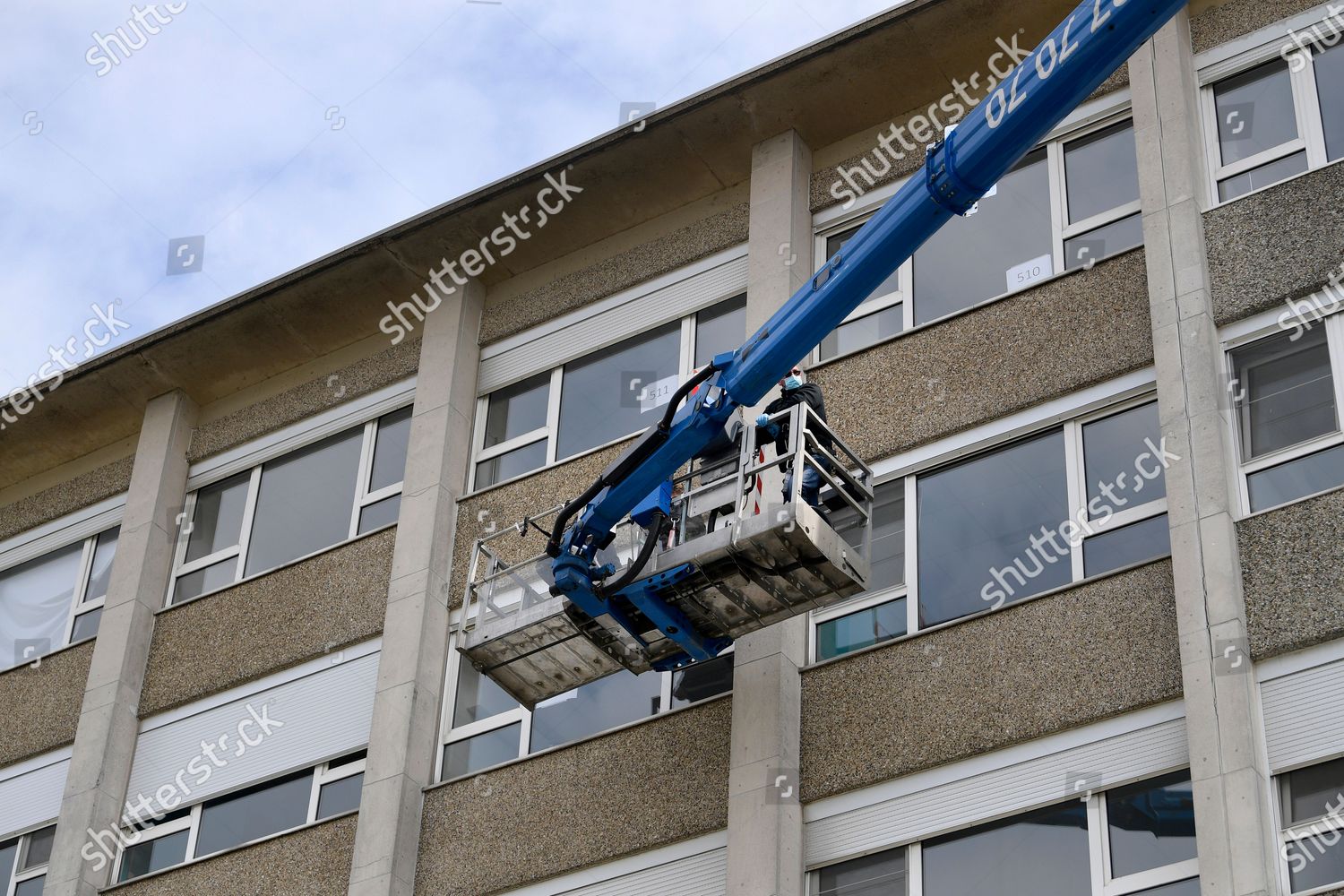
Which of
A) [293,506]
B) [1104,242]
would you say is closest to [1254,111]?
[1104,242]

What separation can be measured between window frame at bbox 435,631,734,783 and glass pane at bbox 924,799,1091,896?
2842mm

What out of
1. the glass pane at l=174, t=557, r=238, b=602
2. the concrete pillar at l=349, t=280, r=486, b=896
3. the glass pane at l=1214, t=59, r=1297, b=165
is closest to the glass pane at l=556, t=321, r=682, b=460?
the concrete pillar at l=349, t=280, r=486, b=896

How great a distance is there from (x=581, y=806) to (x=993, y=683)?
13.2 feet

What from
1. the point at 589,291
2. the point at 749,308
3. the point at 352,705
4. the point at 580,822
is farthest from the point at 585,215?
the point at 580,822

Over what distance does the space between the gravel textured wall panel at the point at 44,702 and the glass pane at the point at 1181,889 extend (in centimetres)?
1265

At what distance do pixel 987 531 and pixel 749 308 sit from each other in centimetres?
358

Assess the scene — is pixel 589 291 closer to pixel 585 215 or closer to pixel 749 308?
pixel 585 215

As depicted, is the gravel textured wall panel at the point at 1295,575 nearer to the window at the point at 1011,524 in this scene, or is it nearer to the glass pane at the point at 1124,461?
the window at the point at 1011,524

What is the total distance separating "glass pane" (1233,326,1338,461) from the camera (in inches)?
586

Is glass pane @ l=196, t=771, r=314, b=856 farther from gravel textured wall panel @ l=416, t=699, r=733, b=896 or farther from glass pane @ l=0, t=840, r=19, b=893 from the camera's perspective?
glass pane @ l=0, t=840, r=19, b=893

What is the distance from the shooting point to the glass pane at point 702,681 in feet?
55.4

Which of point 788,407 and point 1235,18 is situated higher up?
point 1235,18

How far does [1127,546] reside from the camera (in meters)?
15.2

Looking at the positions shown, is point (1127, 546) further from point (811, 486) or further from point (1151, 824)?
point (811, 486)
